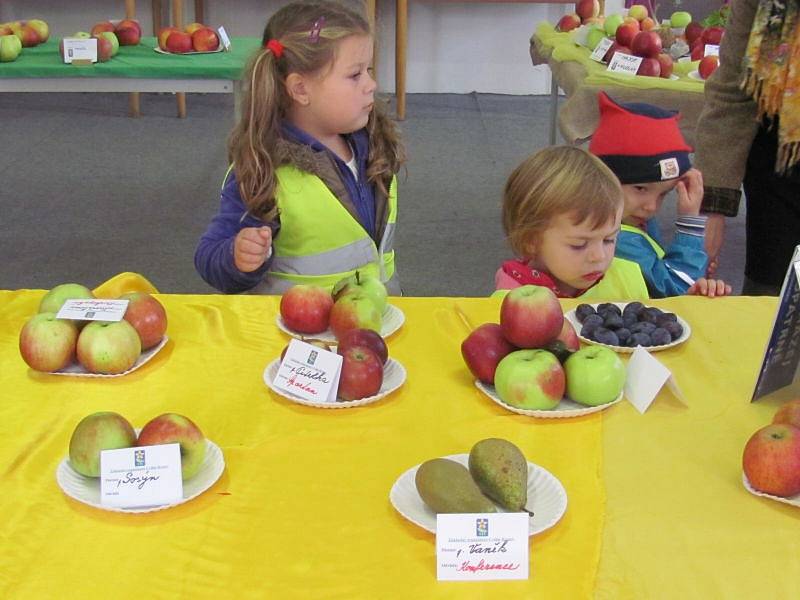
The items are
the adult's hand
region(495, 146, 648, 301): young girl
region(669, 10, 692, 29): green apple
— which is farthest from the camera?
region(669, 10, 692, 29): green apple

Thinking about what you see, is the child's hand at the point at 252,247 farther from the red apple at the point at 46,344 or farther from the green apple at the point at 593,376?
the green apple at the point at 593,376

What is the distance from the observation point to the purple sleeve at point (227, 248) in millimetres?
1872

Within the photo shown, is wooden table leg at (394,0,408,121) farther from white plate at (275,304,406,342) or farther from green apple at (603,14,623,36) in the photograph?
white plate at (275,304,406,342)

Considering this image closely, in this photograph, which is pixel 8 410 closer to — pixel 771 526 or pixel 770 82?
pixel 771 526

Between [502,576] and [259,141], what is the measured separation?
4.01 ft

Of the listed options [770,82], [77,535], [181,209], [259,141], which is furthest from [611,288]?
[181,209]

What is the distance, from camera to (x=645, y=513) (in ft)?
3.39

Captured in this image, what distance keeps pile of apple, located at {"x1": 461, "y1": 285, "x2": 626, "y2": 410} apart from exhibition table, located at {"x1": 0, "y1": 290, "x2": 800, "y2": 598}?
0.10ft

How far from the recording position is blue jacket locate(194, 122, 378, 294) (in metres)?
1.89

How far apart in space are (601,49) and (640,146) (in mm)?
1668

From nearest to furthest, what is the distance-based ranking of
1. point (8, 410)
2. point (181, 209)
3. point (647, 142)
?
point (8, 410)
point (647, 142)
point (181, 209)

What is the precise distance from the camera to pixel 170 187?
183 inches

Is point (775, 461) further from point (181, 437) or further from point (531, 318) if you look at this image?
point (181, 437)

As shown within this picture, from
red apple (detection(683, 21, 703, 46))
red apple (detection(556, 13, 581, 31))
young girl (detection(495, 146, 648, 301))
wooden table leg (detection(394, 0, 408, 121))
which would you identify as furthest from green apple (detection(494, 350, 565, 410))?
wooden table leg (detection(394, 0, 408, 121))
